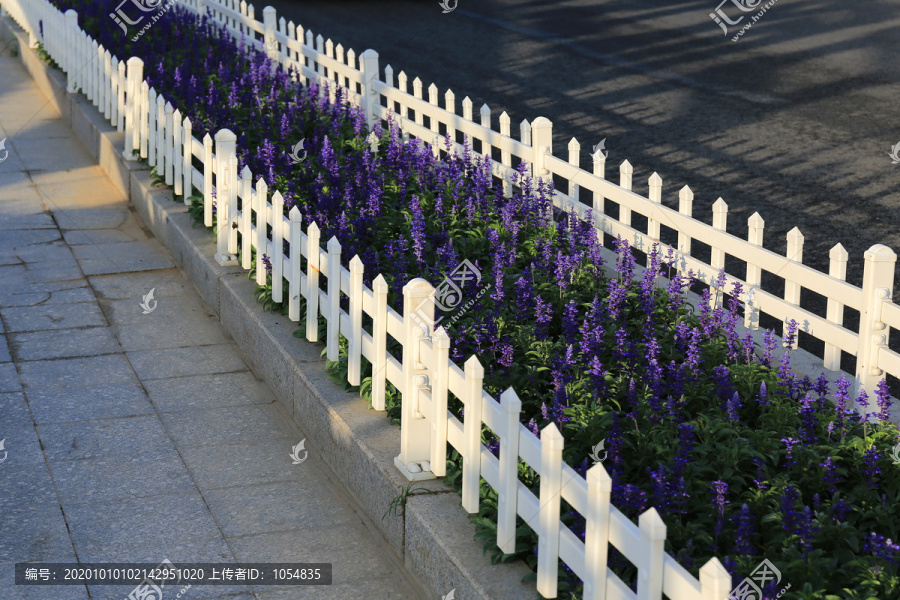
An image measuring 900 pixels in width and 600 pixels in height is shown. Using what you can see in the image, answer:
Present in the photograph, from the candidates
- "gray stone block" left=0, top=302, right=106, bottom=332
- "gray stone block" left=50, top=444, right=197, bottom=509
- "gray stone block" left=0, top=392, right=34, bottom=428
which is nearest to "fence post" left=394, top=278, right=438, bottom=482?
"gray stone block" left=50, top=444, right=197, bottom=509

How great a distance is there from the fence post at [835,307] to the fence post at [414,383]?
2015mm

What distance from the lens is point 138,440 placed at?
5.24m

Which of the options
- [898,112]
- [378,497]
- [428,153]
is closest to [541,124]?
[428,153]

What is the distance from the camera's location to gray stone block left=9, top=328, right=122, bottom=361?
20.1 feet

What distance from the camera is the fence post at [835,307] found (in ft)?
16.8

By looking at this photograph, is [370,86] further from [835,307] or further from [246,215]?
[835,307]

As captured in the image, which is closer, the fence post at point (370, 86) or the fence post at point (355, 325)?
the fence post at point (355, 325)

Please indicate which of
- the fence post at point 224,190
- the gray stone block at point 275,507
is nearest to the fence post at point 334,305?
the gray stone block at point 275,507

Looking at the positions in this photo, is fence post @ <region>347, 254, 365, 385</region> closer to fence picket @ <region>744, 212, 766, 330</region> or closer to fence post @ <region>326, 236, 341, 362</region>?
fence post @ <region>326, 236, 341, 362</region>

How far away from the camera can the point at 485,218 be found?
22.3 ft

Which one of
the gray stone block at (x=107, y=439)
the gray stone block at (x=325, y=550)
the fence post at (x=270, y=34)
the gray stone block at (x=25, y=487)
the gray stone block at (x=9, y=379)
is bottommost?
the gray stone block at (x=325, y=550)

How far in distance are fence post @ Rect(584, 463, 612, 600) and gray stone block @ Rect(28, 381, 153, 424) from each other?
9.75 feet

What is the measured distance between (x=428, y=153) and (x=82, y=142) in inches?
172

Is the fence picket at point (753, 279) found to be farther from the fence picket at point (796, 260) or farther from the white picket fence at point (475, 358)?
the fence picket at point (796, 260)
